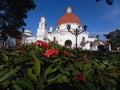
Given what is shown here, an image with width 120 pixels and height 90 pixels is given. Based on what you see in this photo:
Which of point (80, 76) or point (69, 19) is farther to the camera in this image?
point (69, 19)

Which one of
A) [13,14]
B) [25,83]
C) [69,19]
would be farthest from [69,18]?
[25,83]

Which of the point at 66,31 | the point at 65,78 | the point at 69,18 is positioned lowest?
Result: the point at 65,78

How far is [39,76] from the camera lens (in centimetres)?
191

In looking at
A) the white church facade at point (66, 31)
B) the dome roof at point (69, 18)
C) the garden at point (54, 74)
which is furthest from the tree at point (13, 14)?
the dome roof at point (69, 18)

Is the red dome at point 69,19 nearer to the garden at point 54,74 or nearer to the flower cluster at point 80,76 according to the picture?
the garden at point 54,74

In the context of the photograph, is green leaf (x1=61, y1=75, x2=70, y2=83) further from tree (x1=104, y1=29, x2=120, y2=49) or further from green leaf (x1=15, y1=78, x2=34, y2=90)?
tree (x1=104, y1=29, x2=120, y2=49)

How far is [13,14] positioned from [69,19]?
49.6 meters

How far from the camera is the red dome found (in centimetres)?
7071

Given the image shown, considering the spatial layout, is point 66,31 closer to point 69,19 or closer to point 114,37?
point 69,19

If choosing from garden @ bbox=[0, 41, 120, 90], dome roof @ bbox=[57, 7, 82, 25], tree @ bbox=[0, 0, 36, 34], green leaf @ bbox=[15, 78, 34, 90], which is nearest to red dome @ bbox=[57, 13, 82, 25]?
dome roof @ bbox=[57, 7, 82, 25]

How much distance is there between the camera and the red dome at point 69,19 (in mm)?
70713

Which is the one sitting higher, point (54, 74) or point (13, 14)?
point (13, 14)

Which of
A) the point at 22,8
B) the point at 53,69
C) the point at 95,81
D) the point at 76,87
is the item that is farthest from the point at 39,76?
the point at 22,8

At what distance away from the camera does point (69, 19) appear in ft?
233
